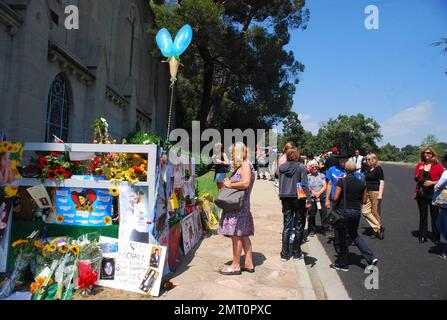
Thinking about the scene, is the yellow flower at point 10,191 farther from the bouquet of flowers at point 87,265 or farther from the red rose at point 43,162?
the bouquet of flowers at point 87,265

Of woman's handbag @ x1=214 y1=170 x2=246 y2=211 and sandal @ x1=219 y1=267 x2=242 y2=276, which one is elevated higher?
woman's handbag @ x1=214 y1=170 x2=246 y2=211

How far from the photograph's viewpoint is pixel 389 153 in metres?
128

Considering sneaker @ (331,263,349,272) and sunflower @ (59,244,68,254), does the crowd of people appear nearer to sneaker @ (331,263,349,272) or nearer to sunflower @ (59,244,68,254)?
sneaker @ (331,263,349,272)

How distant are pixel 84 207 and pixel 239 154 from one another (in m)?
2.29

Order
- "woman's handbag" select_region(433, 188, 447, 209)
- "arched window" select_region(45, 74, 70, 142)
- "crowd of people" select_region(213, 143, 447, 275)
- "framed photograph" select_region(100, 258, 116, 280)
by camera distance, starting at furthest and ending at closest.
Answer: "arched window" select_region(45, 74, 70, 142) < "woman's handbag" select_region(433, 188, 447, 209) < "crowd of people" select_region(213, 143, 447, 275) < "framed photograph" select_region(100, 258, 116, 280)

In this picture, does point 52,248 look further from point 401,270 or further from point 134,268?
point 401,270

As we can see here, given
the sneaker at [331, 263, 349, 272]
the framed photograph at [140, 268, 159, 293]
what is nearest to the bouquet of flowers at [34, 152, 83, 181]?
the framed photograph at [140, 268, 159, 293]

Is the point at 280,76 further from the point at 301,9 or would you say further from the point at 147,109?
the point at 147,109

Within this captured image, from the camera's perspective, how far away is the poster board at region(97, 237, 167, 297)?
4.16 m

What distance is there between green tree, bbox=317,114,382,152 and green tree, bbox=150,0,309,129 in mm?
62941

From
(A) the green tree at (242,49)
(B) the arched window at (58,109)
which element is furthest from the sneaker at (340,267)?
(A) the green tree at (242,49)

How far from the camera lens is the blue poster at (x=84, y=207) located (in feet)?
15.0

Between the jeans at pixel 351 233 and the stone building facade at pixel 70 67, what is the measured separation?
6771 mm
